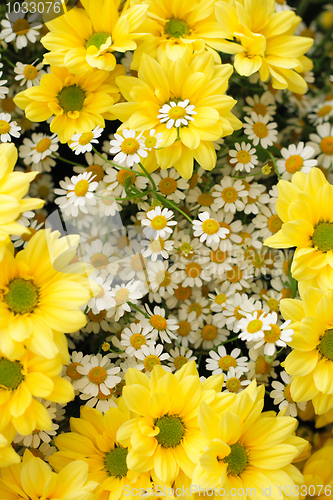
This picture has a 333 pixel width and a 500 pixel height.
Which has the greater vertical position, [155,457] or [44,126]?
[44,126]

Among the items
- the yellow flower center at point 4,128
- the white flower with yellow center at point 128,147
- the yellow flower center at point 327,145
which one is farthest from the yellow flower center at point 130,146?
the yellow flower center at point 327,145

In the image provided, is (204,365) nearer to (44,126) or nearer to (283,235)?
(283,235)

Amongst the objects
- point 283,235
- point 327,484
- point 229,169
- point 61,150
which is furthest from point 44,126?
point 327,484

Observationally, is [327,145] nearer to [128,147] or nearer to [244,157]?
[244,157]

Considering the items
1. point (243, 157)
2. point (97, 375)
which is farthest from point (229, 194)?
point (97, 375)

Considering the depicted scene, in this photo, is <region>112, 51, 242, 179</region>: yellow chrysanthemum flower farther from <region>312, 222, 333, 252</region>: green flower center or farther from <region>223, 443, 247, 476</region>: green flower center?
<region>223, 443, 247, 476</region>: green flower center

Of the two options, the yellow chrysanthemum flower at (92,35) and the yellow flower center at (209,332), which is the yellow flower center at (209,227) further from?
the yellow chrysanthemum flower at (92,35)
